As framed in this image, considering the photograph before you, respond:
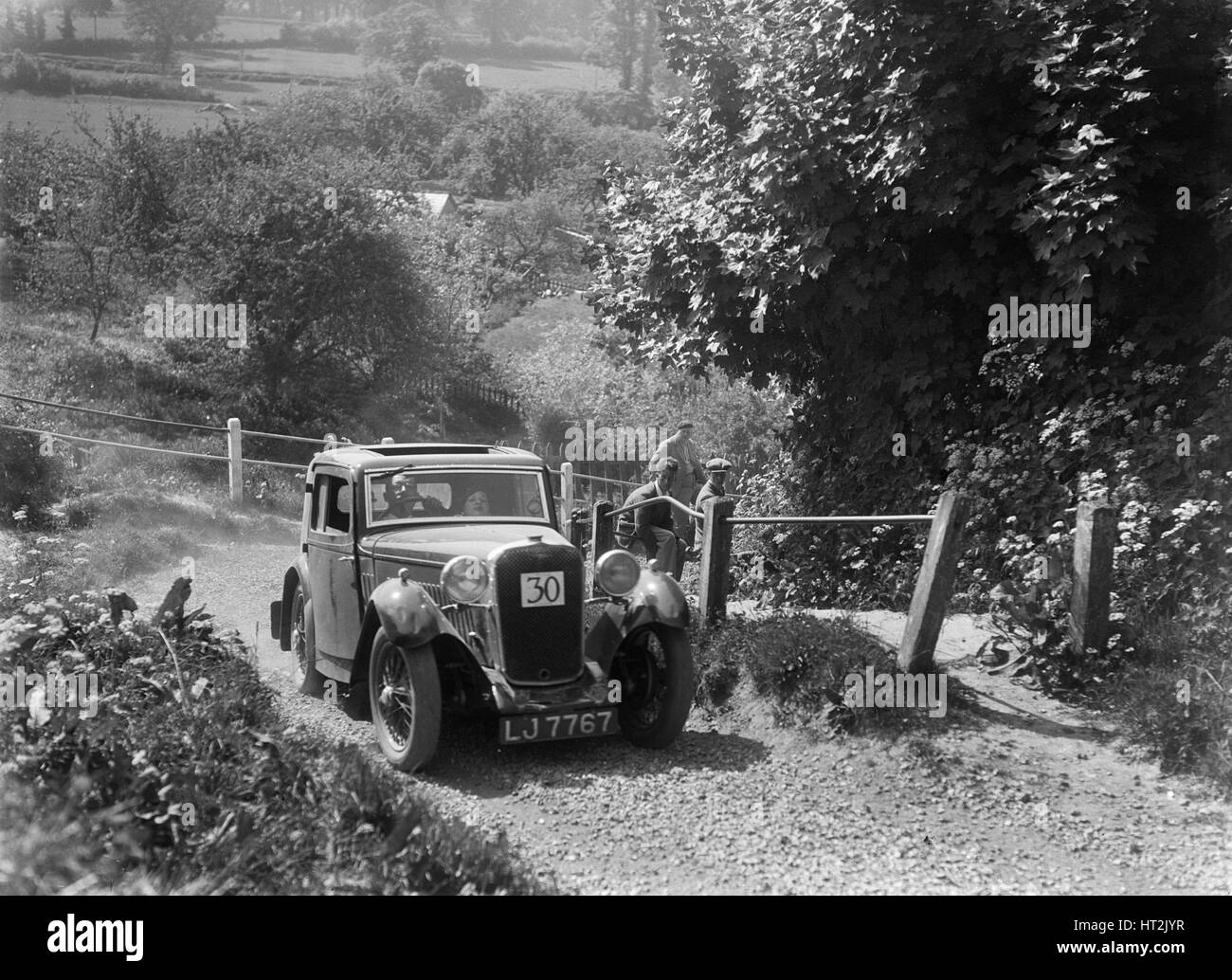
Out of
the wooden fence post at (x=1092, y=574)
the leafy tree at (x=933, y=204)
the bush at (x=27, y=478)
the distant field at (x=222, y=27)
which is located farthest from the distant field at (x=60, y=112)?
the wooden fence post at (x=1092, y=574)

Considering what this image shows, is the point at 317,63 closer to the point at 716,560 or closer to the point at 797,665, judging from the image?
the point at 716,560

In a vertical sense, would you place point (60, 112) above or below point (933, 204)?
above

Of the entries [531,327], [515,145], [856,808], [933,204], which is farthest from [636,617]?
[515,145]

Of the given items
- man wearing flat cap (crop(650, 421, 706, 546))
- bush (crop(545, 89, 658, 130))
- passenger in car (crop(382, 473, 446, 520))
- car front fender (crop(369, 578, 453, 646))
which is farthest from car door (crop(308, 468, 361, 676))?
bush (crop(545, 89, 658, 130))

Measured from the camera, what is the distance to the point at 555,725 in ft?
20.7

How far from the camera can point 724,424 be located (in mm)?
19328

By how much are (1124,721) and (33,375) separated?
70.0 feet

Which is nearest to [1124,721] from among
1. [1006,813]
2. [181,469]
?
[1006,813]

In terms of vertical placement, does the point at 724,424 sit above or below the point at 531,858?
above

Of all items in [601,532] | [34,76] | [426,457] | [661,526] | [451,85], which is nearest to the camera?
[426,457]

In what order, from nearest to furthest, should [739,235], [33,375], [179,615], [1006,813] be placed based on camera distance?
[1006,813]
[179,615]
[739,235]
[33,375]

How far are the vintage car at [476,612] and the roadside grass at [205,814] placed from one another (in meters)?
0.73

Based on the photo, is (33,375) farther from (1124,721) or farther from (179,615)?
(1124,721)

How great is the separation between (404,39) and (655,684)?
50.7 metres
